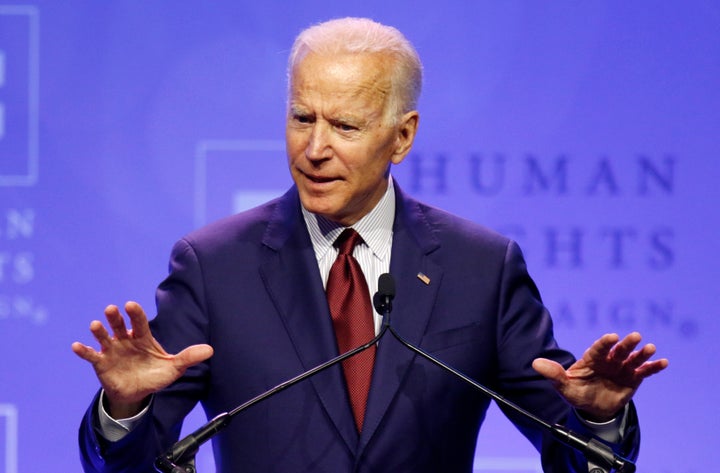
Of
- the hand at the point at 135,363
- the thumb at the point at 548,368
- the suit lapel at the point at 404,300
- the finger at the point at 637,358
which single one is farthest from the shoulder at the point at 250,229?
the finger at the point at 637,358

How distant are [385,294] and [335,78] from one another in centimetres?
47

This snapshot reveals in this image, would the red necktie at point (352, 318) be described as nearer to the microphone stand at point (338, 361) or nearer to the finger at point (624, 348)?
the microphone stand at point (338, 361)

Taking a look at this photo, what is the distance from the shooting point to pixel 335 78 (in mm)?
2195

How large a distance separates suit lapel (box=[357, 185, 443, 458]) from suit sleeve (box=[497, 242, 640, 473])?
162 mm

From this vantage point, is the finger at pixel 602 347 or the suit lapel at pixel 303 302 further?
the suit lapel at pixel 303 302

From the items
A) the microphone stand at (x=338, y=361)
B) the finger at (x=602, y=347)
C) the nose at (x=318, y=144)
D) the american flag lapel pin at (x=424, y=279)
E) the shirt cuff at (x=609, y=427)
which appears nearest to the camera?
the microphone stand at (x=338, y=361)

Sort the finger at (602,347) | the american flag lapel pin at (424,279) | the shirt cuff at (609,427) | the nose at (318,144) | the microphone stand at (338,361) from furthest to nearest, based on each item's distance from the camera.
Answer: the american flag lapel pin at (424,279) → the nose at (318,144) → the shirt cuff at (609,427) → the finger at (602,347) → the microphone stand at (338,361)

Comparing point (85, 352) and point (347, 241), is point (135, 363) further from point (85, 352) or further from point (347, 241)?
point (347, 241)

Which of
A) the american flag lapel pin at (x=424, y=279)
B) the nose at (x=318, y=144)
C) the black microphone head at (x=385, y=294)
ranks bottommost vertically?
the american flag lapel pin at (x=424, y=279)

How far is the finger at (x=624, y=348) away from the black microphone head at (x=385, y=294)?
391 millimetres

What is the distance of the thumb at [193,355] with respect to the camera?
192cm

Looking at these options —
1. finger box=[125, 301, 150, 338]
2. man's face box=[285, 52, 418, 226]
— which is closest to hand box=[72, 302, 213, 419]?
finger box=[125, 301, 150, 338]

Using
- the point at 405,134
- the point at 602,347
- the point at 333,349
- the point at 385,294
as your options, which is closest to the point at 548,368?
the point at 602,347

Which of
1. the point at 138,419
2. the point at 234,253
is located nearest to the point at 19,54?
the point at 234,253
